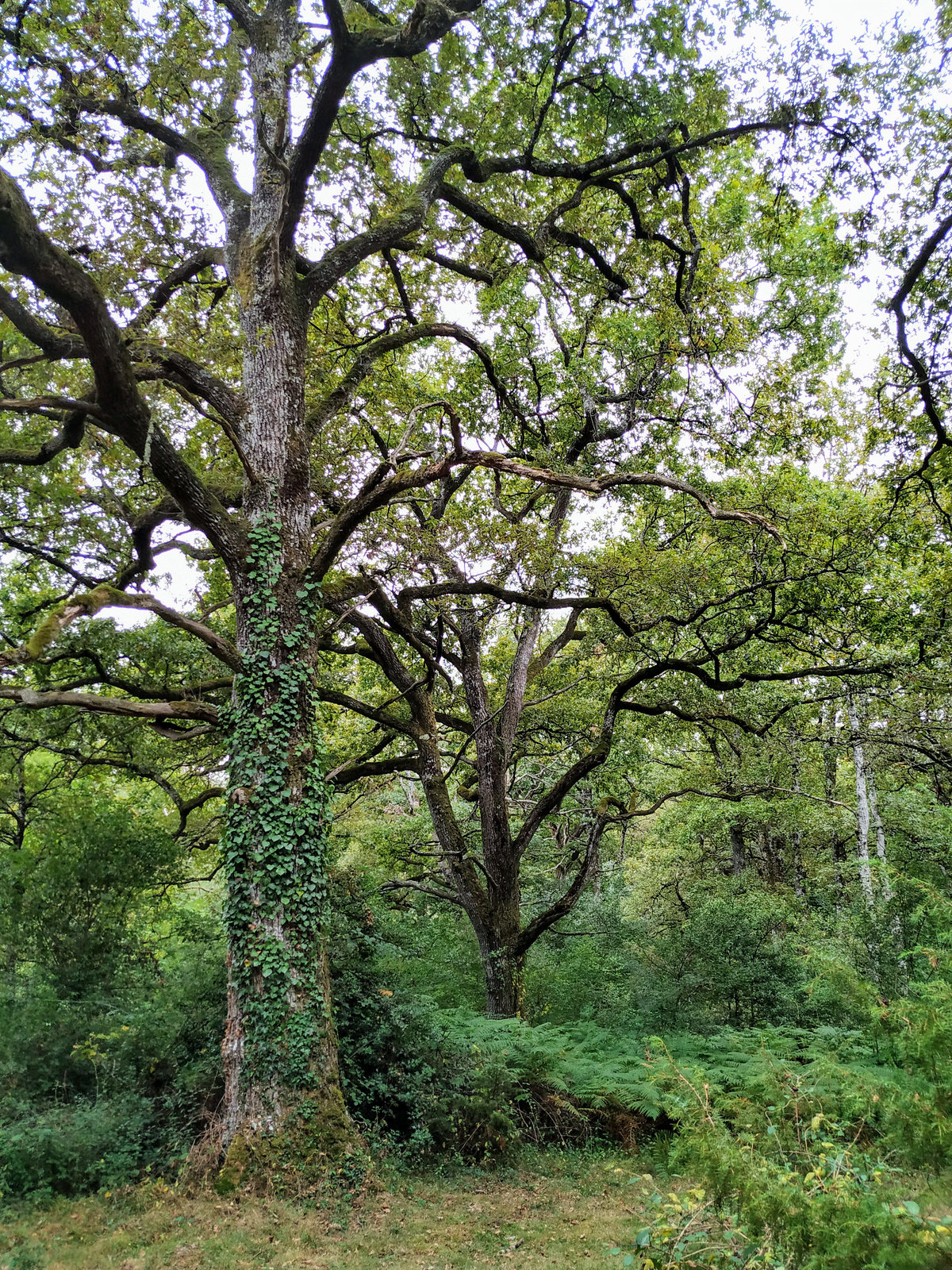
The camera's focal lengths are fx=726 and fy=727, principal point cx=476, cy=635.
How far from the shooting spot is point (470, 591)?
8039 millimetres

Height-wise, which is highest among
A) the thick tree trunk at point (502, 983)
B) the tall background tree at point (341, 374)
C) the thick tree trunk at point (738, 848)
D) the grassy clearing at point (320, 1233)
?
the tall background tree at point (341, 374)

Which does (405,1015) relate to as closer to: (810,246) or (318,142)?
(318,142)

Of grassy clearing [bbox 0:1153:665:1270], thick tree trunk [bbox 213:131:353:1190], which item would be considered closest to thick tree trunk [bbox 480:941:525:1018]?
grassy clearing [bbox 0:1153:665:1270]

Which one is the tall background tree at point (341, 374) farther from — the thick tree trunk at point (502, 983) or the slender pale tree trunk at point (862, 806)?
the slender pale tree trunk at point (862, 806)

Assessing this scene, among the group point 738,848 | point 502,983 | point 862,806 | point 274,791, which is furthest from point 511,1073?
point 738,848

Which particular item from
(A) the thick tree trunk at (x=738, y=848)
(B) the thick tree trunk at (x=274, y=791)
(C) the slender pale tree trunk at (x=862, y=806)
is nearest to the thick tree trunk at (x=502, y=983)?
(B) the thick tree trunk at (x=274, y=791)

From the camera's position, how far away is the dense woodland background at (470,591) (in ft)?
19.5

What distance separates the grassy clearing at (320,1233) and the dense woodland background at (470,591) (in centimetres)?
34

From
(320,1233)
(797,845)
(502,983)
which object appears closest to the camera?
(320,1233)

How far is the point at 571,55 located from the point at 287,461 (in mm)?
5895

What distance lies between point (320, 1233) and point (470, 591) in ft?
18.5

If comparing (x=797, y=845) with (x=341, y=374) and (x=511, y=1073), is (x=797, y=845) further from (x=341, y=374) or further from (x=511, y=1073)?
(x=341, y=374)

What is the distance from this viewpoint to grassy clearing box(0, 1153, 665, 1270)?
188 inches

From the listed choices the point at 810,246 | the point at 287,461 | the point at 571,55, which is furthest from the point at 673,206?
the point at 287,461
